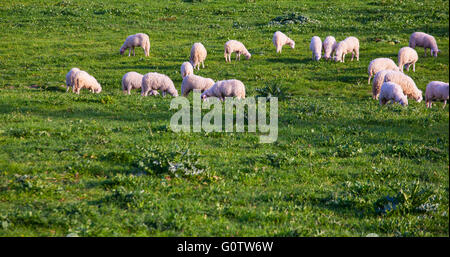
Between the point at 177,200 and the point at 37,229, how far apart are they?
8.49 feet

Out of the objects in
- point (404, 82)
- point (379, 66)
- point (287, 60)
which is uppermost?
point (287, 60)

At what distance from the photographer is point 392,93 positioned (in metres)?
19.2

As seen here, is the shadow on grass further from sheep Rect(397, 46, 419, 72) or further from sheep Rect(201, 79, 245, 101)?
sheep Rect(201, 79, 245, 101)

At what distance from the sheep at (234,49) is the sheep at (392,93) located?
1172cm

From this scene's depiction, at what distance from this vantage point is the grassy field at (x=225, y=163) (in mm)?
8102

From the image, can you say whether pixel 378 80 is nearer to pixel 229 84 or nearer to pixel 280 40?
pixel 229 84

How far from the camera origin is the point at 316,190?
9.96m

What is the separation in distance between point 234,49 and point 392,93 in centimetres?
1234

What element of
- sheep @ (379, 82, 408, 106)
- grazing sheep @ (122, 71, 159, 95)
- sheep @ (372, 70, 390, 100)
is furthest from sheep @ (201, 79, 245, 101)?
sheep @ (372, 70, 390, 100)

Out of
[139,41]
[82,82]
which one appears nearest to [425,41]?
[139,41]

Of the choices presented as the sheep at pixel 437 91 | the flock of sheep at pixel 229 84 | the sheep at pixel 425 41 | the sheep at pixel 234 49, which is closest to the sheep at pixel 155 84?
the flock of sheep at pixel 229 84

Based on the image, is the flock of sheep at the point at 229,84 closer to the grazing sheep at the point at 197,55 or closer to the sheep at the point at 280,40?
the grazing sheep at the point at 197,55
